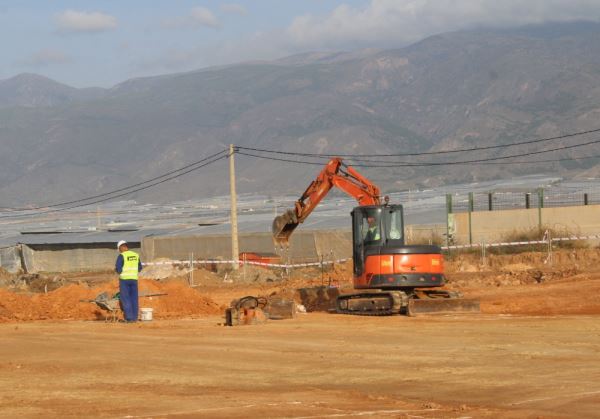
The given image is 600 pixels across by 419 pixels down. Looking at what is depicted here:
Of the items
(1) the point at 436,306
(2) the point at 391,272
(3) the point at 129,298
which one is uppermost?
(2) the point at 391,272

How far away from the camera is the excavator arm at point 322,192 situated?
29.5 metres

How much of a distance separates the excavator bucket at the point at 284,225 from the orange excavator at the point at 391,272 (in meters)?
4.69

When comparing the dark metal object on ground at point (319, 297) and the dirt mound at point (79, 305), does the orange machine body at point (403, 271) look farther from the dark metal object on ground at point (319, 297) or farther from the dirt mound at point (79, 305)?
the dark metal object on ground at point (319, 297)

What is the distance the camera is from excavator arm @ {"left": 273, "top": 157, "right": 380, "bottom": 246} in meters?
29.5

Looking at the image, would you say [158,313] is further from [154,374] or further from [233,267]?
[233,267]

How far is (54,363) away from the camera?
51.9 feet

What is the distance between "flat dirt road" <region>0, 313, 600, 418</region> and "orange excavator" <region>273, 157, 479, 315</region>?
2.29 metres

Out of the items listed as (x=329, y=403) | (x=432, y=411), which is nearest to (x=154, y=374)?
(x=329, y=403)

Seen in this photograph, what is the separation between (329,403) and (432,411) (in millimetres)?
1149

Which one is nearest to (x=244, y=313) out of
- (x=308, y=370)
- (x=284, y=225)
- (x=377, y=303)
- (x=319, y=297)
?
(x=377, y=303)

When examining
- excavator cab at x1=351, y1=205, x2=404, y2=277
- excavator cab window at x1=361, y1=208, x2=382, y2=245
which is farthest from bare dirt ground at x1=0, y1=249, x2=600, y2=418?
excavator cab window at x1=361, y1=208, x2=382, y2=245

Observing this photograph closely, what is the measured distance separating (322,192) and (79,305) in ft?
25.4

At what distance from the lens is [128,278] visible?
23.2 m

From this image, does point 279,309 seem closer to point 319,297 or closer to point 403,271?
point 403,271
